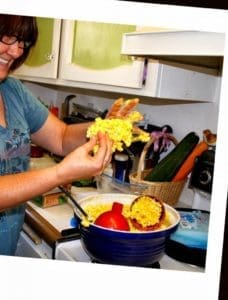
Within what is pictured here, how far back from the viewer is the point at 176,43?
517 millimetres

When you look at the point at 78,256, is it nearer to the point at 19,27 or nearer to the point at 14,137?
the point at 14,137

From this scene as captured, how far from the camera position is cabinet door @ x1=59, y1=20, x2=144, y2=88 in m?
0.74

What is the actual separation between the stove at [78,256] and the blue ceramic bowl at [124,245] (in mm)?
47

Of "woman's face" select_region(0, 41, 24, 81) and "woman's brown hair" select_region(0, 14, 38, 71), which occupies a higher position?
"woman's brown hair" select_region(0, 14, 38, 71)

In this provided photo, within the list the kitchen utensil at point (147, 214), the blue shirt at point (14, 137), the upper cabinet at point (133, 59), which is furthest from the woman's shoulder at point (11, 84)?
the kitchen utensil at point (147, 214)

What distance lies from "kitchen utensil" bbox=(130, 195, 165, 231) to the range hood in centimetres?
24

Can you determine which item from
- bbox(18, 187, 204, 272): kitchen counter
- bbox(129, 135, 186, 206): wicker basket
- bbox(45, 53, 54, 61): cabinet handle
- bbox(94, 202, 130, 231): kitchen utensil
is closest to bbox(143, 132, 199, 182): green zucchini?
bbox(129, 135, 186, 206): wicker basket

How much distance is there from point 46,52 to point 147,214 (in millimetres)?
658

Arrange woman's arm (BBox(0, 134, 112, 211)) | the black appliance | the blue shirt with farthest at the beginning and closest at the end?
the black appliance, the blue shirt, woman's arm (BBox(0, 134, 112, 211))

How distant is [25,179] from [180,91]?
41 cm

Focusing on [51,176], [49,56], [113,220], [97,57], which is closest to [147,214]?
[113,220]

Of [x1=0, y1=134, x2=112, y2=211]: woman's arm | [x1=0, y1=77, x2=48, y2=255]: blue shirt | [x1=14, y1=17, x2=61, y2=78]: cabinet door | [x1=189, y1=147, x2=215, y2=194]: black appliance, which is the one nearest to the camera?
[x1=0, y1=134, x2=112, y2=211]: woman's arm

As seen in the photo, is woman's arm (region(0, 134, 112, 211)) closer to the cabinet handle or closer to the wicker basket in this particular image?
the wicker basket

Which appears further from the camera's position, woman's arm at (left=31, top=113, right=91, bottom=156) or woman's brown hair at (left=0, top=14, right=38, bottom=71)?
woman's arm at (left=31, top=113, right=91, bottom=156)
